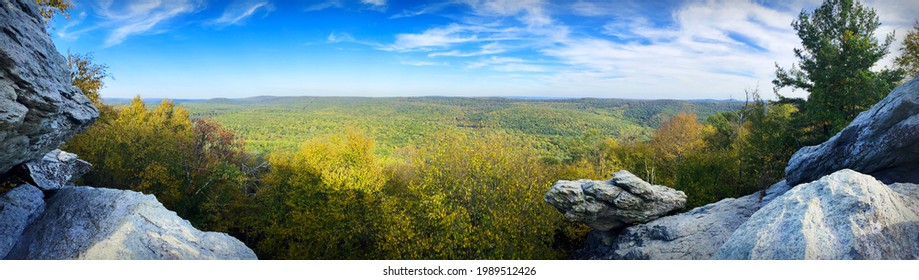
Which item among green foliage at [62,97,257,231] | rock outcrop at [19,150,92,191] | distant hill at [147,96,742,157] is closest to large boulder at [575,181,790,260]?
rock outcrop at [19,150,92,191]

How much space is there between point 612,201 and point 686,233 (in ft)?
5.85

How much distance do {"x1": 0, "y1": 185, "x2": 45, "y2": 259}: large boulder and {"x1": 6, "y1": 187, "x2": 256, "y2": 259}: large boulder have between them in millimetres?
111

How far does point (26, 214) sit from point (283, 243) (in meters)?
8.50

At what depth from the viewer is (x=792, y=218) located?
4566mm

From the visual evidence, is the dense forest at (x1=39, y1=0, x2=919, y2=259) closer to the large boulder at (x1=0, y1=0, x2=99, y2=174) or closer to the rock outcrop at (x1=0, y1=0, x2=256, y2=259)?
the rock outcrop at (x1=0, y1=0, x2=256, y2=259)

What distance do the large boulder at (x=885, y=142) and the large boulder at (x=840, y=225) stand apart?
51.9 inches

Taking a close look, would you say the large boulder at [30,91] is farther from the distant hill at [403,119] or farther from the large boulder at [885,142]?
the distant hill at [403,119]

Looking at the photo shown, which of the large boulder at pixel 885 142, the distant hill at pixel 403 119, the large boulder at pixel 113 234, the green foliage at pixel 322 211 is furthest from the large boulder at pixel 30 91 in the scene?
the distant hill at pixel 403 119

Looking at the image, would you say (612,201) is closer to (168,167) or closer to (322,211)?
(322,211)

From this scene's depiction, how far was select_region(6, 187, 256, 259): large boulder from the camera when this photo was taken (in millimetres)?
5023

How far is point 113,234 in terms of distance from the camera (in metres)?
5.14

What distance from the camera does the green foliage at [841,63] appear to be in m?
10.4

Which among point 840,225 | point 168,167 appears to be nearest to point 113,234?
point 840,225
